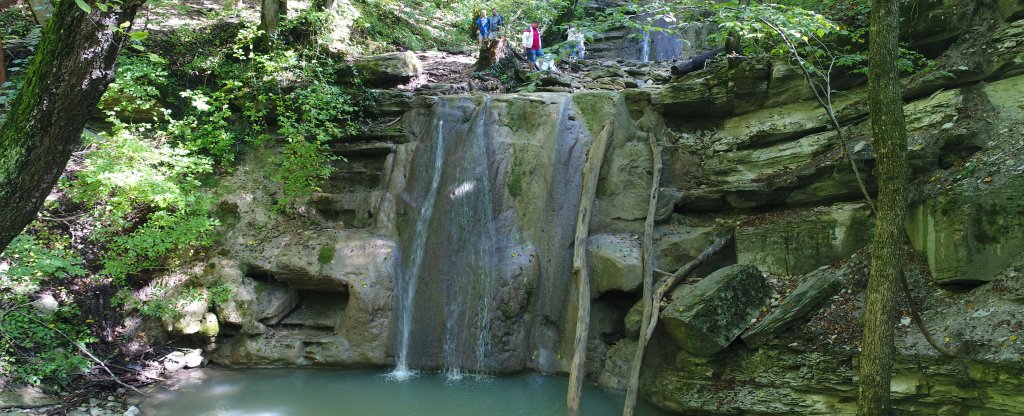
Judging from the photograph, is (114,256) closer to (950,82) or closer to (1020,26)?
(950,82)

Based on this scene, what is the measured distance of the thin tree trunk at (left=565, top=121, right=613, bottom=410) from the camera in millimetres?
6801

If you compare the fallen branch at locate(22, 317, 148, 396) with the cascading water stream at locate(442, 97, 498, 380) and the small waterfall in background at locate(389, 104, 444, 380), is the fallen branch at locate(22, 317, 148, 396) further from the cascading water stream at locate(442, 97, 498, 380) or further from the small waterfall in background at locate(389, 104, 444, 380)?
the cascading water stream at locate(442, 97, 498, 380)

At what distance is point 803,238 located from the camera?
6.75 meters

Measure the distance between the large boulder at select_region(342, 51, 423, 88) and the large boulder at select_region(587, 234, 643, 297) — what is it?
537cm

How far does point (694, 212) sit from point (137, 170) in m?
7.38

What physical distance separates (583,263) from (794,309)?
8.63ft

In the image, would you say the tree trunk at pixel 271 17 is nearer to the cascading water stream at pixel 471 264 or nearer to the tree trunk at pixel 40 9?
the tree trunk at pixel 40 9

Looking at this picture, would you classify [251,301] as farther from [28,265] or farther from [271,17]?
[271,17]

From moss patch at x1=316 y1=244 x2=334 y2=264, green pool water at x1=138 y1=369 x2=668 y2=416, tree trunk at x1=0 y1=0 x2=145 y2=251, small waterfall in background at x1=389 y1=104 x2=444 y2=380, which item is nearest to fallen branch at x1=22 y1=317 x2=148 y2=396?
green pool water at x1=138 y1=369 x2=668 y2=416

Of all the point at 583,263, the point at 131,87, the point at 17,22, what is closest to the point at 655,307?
the point at 583,263

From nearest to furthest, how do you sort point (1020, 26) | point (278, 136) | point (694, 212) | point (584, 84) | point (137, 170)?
point (1020, 26)
point (137, 170)
point (694, 212)
point (278, 136)
point (584, 84)

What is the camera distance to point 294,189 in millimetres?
9227

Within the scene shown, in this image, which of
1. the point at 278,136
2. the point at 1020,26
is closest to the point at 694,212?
the point at 1020,26

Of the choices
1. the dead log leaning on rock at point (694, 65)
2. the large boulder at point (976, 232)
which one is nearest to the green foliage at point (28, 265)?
the large boulder at point (976, 232)
